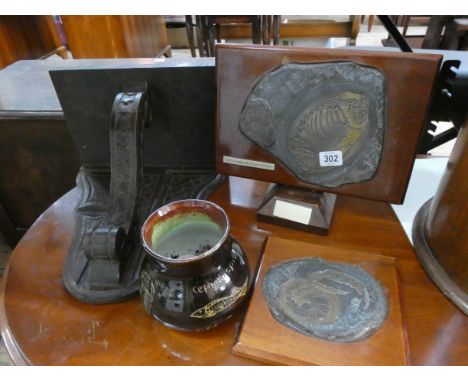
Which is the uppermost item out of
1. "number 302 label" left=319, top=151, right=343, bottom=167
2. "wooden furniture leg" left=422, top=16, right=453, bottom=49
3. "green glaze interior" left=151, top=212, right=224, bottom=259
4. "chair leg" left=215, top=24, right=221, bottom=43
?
"number 302 label" left=319, top=151, right=343, bottom=167

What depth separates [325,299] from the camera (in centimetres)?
48

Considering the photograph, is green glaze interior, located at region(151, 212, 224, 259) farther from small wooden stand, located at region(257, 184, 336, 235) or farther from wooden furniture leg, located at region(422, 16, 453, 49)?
wooden furniture leg, located at region(422, 16, 453, 49)

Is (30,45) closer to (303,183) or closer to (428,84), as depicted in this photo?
(303,183)

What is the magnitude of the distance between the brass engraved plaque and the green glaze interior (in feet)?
0.54

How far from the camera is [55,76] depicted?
63cm

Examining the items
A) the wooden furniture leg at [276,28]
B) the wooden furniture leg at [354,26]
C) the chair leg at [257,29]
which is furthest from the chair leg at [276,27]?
the wooden furniture leg at [354,26]

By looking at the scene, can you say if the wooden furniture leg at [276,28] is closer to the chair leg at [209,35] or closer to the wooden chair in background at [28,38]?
the chair leg at [209,35]

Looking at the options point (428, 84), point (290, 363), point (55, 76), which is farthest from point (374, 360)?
point (55, 76)

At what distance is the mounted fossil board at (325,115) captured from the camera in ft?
1.55

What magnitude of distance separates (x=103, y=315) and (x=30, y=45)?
84.2 inches

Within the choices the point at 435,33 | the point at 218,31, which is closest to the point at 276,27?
the point at 218,31

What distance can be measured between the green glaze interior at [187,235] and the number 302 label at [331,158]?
7.8 inches

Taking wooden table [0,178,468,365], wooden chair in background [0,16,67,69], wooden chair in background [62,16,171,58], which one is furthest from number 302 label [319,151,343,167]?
wooden chair in background [0,16,67,69]

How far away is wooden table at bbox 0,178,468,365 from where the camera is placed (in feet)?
1.49
